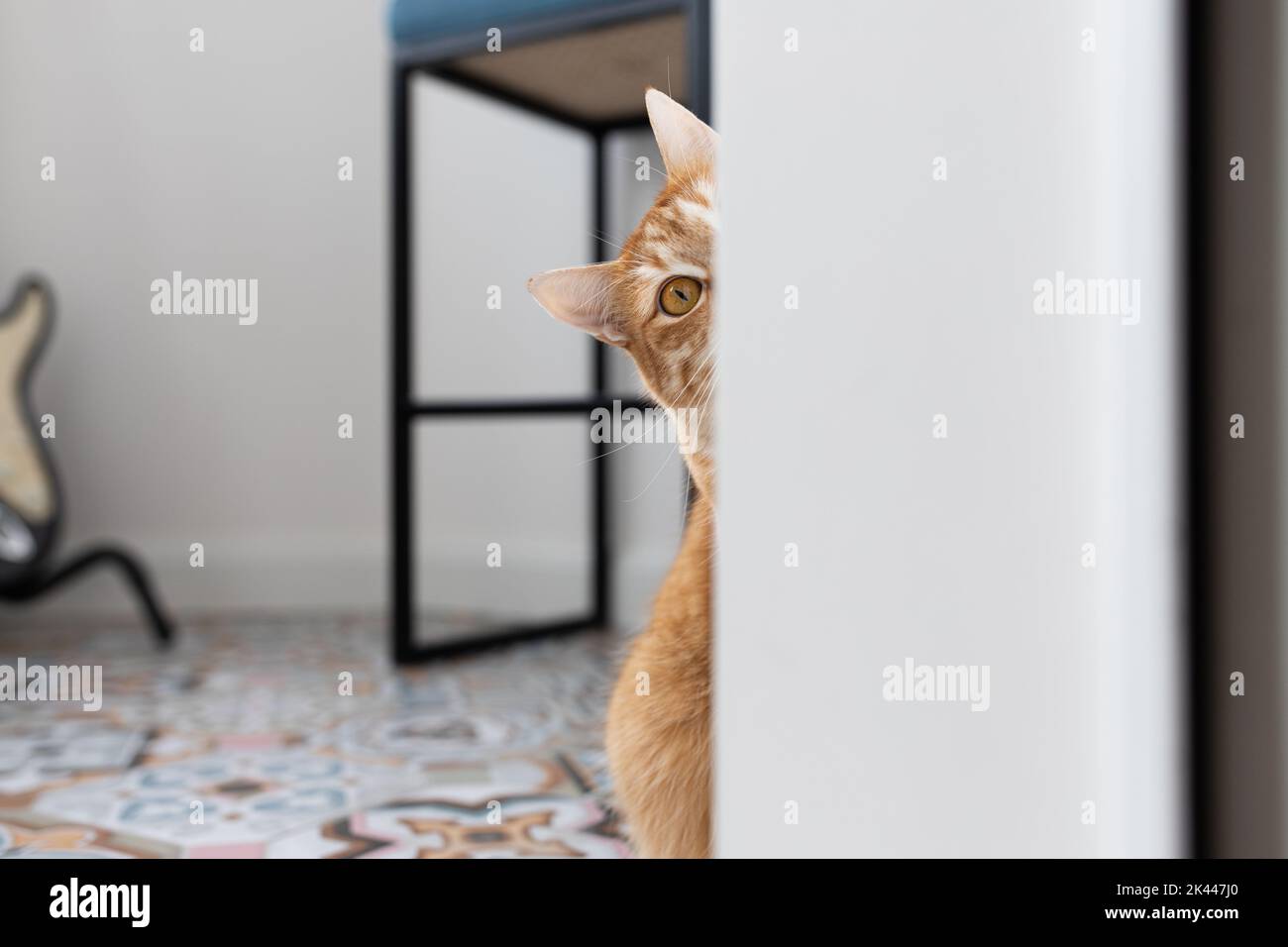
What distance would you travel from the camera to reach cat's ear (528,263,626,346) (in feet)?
1.63

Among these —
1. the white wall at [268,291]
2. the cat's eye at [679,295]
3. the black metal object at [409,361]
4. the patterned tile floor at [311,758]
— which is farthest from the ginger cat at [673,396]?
the white wall at [268,291]

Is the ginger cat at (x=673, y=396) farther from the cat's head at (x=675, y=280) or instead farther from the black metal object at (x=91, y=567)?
the black metal object at (x=91, y=567)

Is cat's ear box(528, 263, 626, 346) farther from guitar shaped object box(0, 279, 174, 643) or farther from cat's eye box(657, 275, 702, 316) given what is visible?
guitar shaped object box(0, 279, 174, 643)

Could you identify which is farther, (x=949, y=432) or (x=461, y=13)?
(x=461, y=13)

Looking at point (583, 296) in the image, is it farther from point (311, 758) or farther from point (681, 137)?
point (311, 758)

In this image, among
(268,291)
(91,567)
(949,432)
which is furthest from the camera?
(268,291)

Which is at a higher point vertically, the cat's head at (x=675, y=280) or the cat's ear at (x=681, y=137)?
the cat's ear at (x=681, y=137)

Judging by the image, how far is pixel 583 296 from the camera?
1.65ft

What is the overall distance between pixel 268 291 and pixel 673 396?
141cm

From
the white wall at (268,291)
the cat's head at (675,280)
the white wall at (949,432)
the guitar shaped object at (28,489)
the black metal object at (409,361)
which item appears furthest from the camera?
the white wall at (268,291)

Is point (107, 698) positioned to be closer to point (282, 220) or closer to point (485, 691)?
point (485, 691)

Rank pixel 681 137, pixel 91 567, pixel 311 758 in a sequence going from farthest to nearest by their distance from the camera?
pixel 91 567 < pixel 311 758 < pixel 681 137

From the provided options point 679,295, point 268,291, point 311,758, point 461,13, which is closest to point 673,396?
point 679,295

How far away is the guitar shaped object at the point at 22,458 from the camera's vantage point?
137 centimetres
